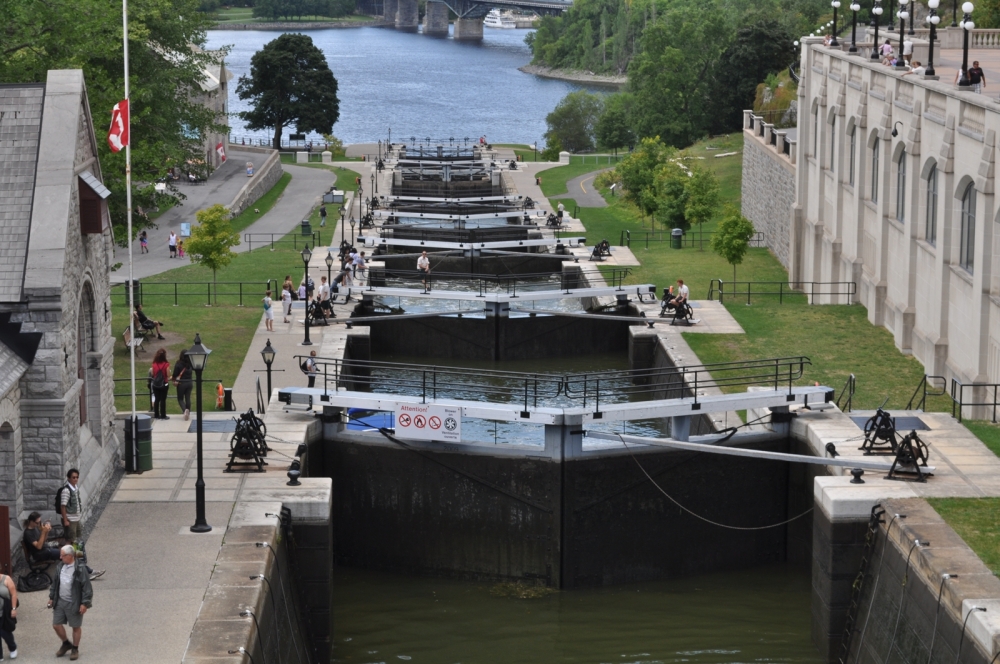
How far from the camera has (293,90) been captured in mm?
109875

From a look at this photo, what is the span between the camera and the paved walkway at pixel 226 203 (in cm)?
6109

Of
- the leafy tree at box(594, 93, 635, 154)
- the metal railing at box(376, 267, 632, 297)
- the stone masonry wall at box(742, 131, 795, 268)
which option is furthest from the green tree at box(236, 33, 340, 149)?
the metal railing at box(376, 267, 632, 297)

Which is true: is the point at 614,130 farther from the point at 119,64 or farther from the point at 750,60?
the point at 119,64

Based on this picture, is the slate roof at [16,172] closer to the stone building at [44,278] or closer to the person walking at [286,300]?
the stone building at [44,278]

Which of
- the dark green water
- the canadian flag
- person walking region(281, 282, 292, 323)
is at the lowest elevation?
the dark green water

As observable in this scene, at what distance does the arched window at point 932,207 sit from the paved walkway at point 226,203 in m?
26.2

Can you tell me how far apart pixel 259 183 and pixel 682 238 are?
80.6 ft

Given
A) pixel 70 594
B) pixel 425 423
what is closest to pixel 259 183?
pixel 425 423

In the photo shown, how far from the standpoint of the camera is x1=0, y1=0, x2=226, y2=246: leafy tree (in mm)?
41562

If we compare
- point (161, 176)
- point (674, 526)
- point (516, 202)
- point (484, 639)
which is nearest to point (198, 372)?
point (484, 639)

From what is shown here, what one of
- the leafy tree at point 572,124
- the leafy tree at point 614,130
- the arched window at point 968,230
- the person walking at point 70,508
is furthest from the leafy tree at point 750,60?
the person walking at point 70,508

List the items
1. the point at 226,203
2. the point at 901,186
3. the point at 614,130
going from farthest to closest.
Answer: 1. the point at 614,130
2. the point at 226,203
3. the point at 901,186

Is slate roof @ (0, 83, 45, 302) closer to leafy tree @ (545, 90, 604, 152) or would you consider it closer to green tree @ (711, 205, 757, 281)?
green tree @ (711, 205, 757, 281)

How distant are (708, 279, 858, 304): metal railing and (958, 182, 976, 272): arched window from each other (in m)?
10.9
